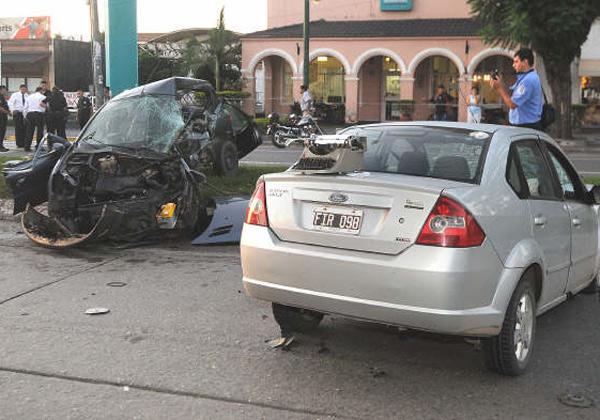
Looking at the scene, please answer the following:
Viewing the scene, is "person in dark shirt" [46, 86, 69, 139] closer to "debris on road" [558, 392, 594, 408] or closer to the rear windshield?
the rear windshield

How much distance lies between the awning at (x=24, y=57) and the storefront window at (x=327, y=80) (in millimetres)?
20680

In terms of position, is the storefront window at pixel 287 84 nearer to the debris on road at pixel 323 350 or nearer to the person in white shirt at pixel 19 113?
the person in white shirt at pixel 19 113

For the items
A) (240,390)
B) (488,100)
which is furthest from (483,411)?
(488,100)

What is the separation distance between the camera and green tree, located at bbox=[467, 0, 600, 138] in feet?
63.6

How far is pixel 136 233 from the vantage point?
7594 mm

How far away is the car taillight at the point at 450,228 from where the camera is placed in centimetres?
380

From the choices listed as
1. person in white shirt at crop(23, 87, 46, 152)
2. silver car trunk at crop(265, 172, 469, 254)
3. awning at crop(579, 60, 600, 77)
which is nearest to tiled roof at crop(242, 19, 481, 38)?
awning at crop(579, 60, 600, 77)

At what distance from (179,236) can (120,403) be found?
4599mm

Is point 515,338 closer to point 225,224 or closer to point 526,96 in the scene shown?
point 526,96

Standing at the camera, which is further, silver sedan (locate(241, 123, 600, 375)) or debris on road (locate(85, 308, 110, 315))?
debris on road (locate(85, 308, 110, 315))

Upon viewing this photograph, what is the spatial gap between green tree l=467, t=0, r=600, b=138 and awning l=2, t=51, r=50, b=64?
3215cm

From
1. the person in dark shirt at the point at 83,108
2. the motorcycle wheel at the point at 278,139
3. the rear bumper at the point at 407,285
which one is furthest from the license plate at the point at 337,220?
the person in dark shirt at the point at 83,108

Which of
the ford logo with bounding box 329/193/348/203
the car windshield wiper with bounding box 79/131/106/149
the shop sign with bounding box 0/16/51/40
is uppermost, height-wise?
the shop sign with bounding box 0/16/51/40

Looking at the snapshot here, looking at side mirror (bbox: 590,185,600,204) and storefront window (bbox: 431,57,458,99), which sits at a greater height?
storefront window (bbox: 431,57,458,99)
